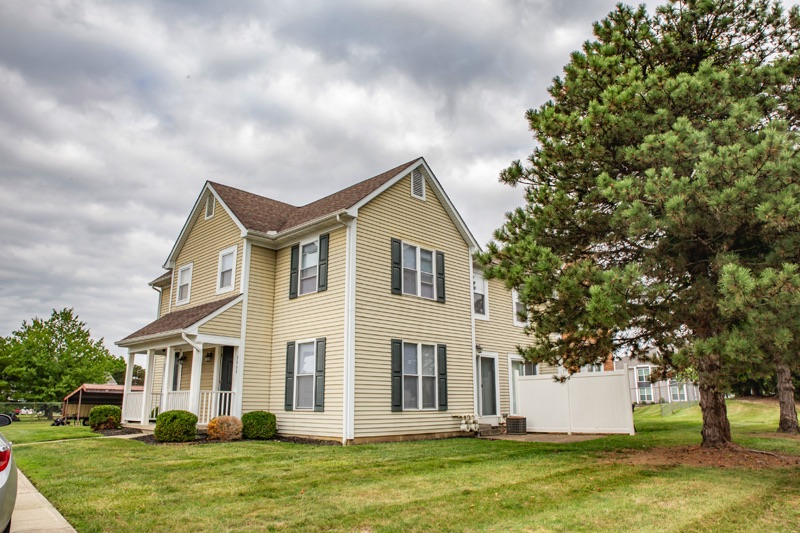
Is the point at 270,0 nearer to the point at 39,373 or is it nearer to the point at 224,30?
the point at 224,30

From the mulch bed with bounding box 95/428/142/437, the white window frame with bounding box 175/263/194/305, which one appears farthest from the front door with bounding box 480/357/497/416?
the mulch bed with bounding box 95/428/142/437

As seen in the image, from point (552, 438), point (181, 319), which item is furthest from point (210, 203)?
point (552, 438)

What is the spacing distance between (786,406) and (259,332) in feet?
49.3

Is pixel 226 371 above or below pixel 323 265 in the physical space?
below

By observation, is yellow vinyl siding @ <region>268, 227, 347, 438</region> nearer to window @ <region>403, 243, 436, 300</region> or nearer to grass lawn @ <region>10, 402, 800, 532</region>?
window @ <region>403, 243, 436, 300</region>

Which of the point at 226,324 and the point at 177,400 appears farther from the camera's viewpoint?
the point at 177,400

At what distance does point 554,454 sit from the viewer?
35.0 ft

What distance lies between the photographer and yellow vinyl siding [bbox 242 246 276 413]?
1470 centimetres

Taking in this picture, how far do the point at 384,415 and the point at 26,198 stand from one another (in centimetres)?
1675

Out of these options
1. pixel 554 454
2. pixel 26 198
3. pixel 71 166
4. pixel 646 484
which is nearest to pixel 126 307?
pixel 26 198

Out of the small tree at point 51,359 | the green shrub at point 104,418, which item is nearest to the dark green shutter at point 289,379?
the green shrub at point 104,418

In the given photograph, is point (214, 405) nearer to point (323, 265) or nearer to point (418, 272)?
point (323, 265)

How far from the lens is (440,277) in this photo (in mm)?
16125

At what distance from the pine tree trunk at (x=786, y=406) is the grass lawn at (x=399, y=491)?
165 inches
